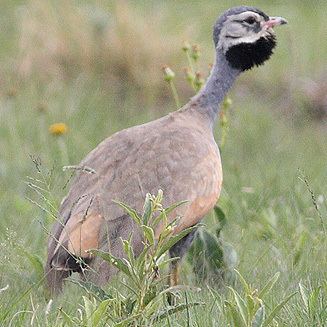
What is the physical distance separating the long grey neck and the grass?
0.53 metres

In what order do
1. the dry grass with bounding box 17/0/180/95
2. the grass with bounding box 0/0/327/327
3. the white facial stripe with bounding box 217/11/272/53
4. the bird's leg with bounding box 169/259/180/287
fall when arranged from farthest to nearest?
the dry grass with bounding box 17/0/180/95 < the white facial stripe with bounding box 217/11/272/53 < the bird's leg with bounding box 169/259/180/287 < the grass with bounding box 0/0/327/327

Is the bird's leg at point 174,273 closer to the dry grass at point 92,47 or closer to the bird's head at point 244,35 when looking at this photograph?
the bird's head at point 244,35

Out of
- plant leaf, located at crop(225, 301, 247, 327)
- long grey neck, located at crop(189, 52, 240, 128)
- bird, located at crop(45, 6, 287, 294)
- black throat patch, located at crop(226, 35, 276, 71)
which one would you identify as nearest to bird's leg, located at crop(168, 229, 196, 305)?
bird, located at crop(45, 6, 287, 294)

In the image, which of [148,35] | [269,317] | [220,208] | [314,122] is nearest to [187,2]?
[148,35]

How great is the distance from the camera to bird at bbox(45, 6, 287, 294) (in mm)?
4469

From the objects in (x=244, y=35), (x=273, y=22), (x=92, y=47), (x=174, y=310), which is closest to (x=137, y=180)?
(x=174, y=310)

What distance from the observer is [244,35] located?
5445 mm

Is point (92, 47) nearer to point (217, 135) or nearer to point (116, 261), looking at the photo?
point (217, 135)

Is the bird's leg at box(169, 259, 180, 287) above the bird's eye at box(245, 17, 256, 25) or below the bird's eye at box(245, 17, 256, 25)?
below

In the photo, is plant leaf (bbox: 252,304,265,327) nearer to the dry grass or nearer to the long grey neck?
the long grey neck

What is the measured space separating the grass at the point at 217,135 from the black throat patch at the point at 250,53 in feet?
2.00

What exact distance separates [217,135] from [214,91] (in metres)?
2.62

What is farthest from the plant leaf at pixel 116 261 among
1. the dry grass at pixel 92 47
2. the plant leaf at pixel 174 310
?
the dry grass at pixel 92 47

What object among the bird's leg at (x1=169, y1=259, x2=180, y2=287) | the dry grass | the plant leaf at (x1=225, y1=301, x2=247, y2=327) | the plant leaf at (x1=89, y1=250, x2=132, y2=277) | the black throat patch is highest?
the plant leaf at (x1=89, y1=250, x2=132, y2=277)
